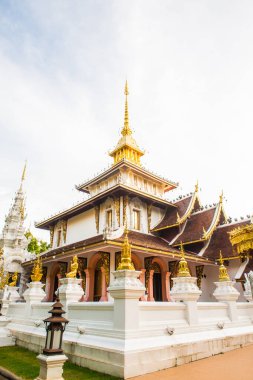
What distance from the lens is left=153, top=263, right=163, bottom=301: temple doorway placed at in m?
13.2

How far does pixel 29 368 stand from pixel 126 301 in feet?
7.57

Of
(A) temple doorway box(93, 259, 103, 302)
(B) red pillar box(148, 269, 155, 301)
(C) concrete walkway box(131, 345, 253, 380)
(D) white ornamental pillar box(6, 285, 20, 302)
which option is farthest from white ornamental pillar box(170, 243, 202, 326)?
(A) temple doorway box(93, 259, 103, 302)

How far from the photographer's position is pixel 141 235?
1491 cm

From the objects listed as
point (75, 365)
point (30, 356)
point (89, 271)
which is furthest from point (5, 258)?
point (75, 365)

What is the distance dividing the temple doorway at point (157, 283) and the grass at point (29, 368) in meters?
7.42

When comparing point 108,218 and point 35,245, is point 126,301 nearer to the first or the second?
point 108,218

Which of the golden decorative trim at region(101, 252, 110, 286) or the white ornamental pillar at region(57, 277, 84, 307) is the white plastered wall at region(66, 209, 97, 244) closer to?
the golden decorative trim at region(101, 252, 110, 286)

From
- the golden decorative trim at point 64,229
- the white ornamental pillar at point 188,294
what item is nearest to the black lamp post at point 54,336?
the white ornamental pillar at point 188,294

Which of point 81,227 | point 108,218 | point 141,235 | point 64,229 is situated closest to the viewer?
point 141,235

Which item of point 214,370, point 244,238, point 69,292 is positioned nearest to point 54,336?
point 69,292

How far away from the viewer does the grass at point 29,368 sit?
4461 mm

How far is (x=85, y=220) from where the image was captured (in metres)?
17.3

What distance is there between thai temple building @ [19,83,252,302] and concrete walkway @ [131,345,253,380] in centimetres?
582

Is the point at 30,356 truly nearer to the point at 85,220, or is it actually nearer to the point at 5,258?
the point at 85,220
